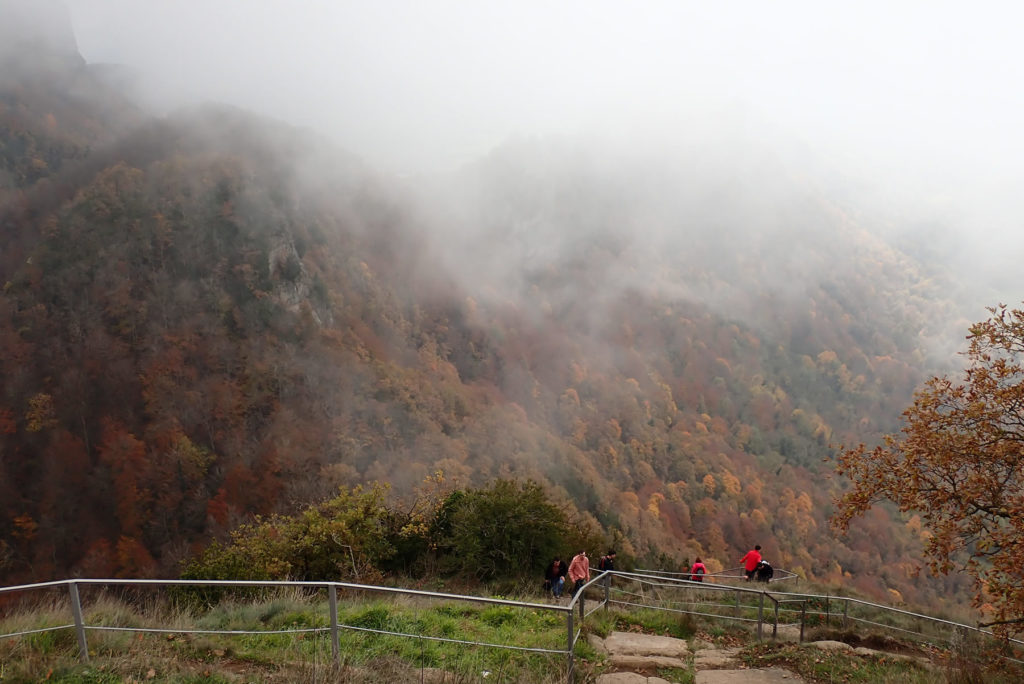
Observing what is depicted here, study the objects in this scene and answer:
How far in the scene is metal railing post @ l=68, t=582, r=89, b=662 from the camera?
5586 millimetres

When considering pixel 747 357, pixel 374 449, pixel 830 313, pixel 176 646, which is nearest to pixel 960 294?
pixel 830 313

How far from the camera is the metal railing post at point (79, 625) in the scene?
559cm

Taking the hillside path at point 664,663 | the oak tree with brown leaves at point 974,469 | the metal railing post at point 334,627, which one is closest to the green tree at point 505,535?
the hillside path at point 664,663

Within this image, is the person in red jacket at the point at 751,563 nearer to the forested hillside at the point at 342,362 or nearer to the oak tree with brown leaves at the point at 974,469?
the oak tree with brown leaves at the point at 974,469

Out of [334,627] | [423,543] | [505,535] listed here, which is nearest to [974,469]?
[334,627]

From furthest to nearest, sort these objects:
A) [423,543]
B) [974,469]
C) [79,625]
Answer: [423,543]
[974,469]
[79,625]

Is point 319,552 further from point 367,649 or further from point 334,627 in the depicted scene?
point 334,627

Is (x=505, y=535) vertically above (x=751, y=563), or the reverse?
(x=505, y=535)

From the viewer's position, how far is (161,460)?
71750mm

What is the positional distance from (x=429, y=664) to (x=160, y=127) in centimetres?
A: 16513

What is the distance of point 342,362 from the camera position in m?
96.8

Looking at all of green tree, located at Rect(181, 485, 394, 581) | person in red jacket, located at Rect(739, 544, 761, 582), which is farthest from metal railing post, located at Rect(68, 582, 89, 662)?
person in red jacket, located at Rect(739, 544, 761, 582)

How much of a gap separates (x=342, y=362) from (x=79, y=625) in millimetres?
94201

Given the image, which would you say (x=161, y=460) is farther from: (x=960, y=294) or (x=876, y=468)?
(x=960, y=294)
